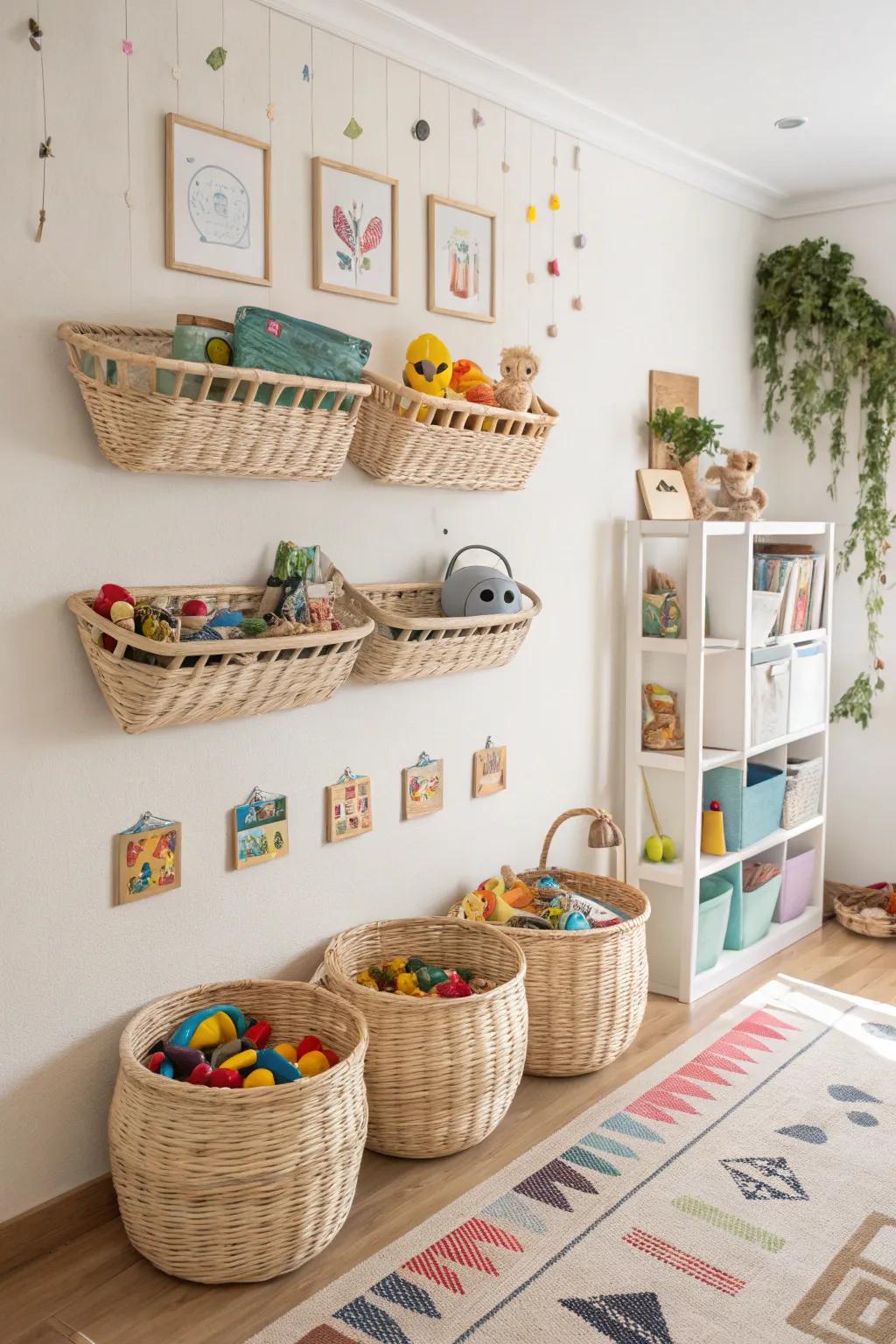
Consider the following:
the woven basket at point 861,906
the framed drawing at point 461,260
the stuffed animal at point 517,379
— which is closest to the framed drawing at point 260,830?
the stuffed animal at point 517,379

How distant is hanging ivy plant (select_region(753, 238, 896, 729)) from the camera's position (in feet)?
12.2

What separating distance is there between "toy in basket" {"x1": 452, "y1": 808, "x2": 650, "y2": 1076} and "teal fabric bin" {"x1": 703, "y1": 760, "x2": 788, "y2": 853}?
59 centimetres

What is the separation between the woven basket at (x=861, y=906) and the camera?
3.64 m

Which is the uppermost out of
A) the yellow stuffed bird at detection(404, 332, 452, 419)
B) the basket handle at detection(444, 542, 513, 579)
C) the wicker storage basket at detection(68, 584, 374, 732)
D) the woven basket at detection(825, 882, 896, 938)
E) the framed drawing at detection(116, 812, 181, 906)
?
the yellow stuffed bird at detection(404, 332, 452, 419)

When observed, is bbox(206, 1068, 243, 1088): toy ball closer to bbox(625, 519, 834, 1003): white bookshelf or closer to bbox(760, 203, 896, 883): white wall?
bbox(625, 519, 834, 1003): white bookshelf

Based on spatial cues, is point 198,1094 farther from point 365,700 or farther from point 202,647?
point 365,700

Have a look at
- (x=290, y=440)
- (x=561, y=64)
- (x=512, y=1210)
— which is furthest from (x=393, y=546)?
(x=512, y=1210)

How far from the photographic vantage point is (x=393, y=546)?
261 centimetres

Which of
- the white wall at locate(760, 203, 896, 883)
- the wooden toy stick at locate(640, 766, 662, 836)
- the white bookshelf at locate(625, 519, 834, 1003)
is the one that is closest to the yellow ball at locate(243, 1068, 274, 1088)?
the white bookshelf at locate(625, 519, 834, 1003)

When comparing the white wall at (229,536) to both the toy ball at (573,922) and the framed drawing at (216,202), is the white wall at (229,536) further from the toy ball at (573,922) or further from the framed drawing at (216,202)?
the toy ball at (573,922)

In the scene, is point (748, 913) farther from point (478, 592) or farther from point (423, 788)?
point (478, 592)

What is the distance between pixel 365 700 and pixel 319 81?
51.0 inches

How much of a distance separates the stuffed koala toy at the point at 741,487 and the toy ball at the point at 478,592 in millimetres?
1124

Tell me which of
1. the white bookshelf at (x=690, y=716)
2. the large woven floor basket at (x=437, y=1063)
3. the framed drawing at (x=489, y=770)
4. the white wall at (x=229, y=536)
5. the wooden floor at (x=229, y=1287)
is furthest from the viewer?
the white bookshelf at (x=690, y=716)
